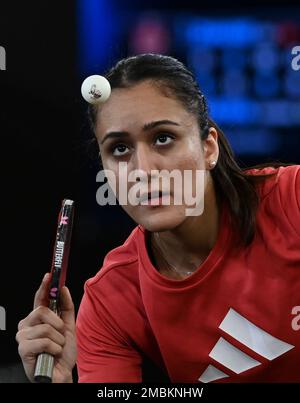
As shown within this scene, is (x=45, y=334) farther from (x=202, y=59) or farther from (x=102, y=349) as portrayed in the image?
(x=202, y=59)

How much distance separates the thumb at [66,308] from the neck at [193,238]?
320mm

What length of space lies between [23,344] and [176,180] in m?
0.43

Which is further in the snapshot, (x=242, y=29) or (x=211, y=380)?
(x=242, y=29)

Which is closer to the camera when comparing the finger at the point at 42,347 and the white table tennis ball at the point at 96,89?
the finger at the point at 42,347

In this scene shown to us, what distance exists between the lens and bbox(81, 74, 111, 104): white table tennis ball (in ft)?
5.16

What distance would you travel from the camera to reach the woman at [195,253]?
5.28ft

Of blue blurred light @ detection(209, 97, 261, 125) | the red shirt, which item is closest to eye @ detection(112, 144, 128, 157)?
the red shirt

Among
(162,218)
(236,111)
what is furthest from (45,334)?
(236,111)

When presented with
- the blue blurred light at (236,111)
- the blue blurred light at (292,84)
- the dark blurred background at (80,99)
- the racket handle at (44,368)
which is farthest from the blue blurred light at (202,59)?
the racket handle at (44,368)

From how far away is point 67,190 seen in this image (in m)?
2.60

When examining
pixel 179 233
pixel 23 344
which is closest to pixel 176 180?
pixel 179 233

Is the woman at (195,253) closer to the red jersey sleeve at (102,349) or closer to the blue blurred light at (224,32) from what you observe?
the red jersey sleeve at (102,349)

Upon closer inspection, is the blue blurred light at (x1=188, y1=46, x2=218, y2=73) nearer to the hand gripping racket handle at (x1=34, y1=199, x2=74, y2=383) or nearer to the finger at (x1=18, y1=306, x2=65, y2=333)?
the hand gripping racket handle at (x1=34, y1=199, x2=74, y2=383)

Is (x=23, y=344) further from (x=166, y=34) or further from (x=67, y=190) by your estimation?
(x=166, y=34)
